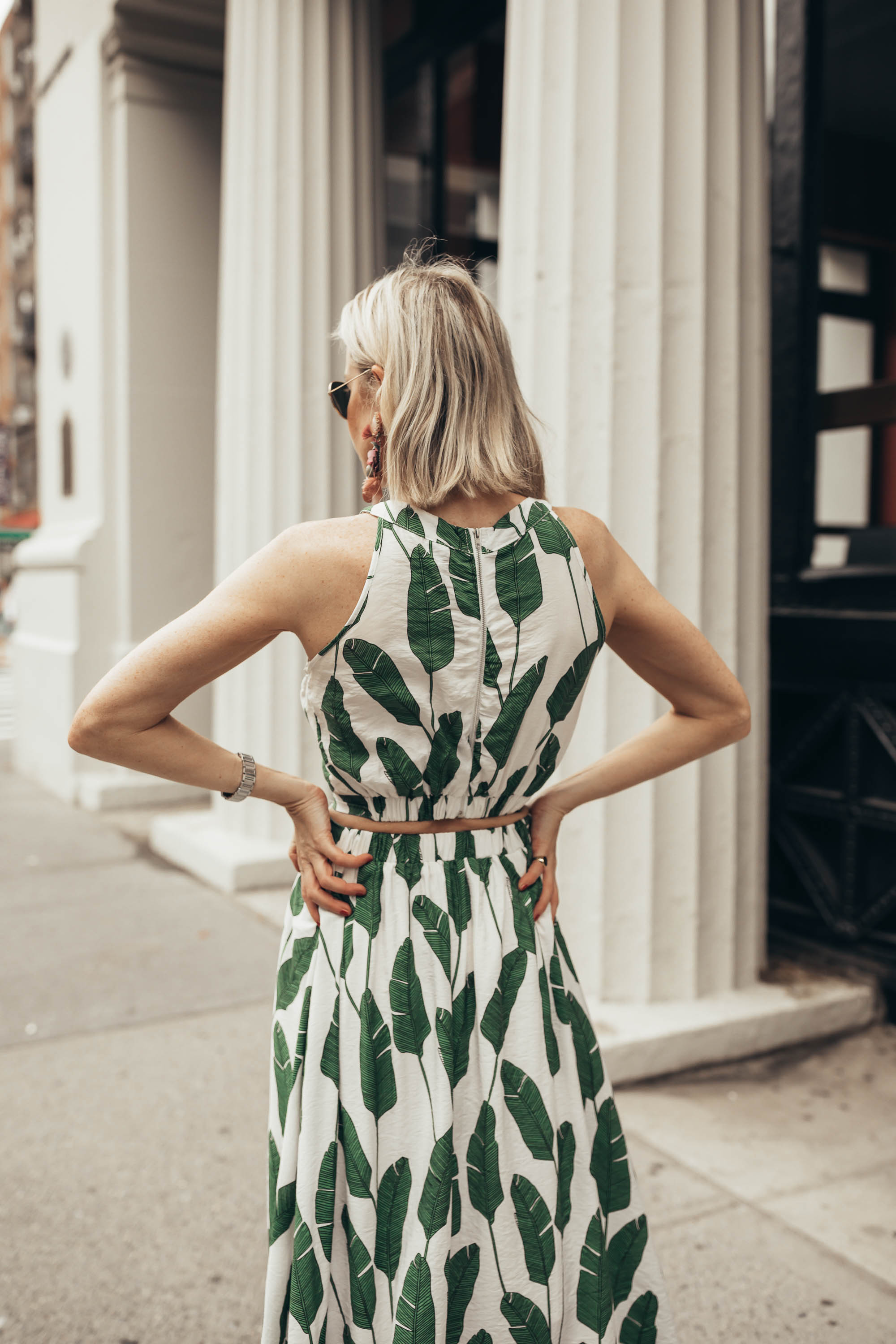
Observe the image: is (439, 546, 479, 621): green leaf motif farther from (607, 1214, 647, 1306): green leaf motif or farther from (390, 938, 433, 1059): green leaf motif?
(607, 1214, 647, 1306): green leaf motif

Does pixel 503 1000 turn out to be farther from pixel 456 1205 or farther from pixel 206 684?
pixel 206 684

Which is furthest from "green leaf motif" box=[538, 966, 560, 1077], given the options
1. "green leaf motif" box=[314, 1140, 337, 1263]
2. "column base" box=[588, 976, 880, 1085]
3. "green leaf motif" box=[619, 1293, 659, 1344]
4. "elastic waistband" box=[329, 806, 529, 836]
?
"column base" box=[588, 976, 880, 1085]

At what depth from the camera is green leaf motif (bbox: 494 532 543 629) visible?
1.59m

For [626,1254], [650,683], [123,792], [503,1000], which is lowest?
[123,792]

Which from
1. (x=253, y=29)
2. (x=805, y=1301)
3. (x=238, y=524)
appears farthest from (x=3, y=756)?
(x=805, y=1301)

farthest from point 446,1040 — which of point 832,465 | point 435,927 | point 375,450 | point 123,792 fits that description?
point 123,792

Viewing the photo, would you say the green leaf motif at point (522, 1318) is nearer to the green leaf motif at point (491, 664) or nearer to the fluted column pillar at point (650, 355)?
the green leaf motif at point (491, 664)

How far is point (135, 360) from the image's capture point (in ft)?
26.8

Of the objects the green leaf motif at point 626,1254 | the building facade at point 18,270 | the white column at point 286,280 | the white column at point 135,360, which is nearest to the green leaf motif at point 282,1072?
the green leaf motif at point 626,1254

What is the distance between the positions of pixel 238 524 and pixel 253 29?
8.28 feet

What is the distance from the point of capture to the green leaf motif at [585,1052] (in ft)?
5.84

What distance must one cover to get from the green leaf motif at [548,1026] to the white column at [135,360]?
266 inches

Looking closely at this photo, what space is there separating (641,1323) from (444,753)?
102cm

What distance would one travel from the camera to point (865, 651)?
441cm
